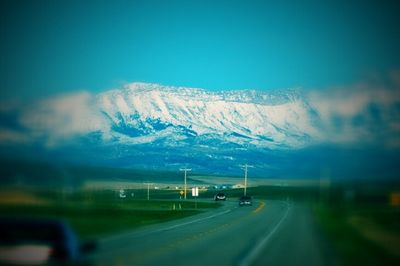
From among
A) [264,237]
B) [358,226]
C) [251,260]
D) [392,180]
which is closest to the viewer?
[251,260]

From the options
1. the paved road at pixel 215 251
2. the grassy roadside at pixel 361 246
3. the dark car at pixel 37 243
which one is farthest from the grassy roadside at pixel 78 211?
the dark car at pixel 37 243

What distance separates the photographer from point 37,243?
12.1m

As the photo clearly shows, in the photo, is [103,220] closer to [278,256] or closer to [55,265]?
[278,256]

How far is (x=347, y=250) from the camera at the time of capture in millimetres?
23953

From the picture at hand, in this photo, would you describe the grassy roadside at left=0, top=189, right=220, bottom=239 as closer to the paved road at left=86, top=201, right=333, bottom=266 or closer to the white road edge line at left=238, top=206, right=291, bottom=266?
the paved road at left=86, top=201, right=333, bottom=266

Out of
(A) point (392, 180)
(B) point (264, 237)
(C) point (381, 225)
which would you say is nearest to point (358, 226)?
(C) point (381, 225)

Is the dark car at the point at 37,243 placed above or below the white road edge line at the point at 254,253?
above

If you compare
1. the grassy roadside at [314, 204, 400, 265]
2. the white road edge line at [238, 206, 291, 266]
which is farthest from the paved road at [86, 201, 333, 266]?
the grassy roadside at [314, 204, 400, 265]

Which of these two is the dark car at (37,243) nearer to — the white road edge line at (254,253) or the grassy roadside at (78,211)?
the white road edge line at (254,253)

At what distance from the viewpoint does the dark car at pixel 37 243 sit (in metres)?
12.0

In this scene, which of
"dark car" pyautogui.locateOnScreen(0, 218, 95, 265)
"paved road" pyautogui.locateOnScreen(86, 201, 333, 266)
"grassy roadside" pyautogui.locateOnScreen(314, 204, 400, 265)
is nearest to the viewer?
"dark car" pyautogui.locateOnScreen(0, 218, 95, 265)

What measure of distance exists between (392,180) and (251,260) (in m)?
28.3

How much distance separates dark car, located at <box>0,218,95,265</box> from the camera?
474 inches

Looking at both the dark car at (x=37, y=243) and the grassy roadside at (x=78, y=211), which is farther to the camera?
the grassy roadside at (x=78, y=211)
